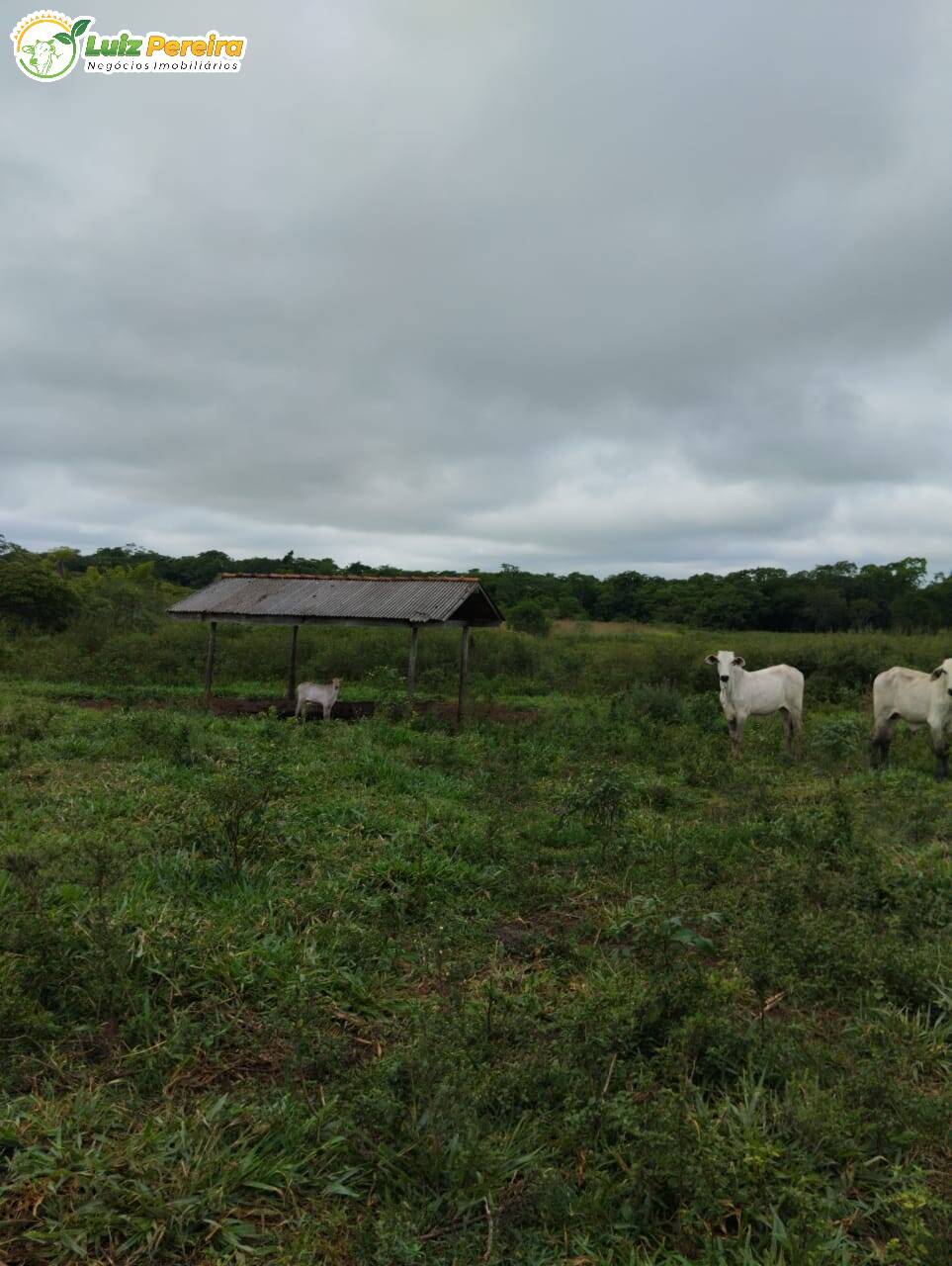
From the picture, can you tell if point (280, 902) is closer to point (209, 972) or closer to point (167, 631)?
point (209, 972)

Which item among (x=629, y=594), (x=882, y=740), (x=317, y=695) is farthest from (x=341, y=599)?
(x=629, y=594)

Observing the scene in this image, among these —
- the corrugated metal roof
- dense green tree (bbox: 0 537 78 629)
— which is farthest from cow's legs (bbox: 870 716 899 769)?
dense green tree (bbox: 0 537 78 629)

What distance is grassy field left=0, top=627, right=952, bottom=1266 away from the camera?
2705 mm

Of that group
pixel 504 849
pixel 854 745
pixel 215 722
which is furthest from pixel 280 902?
pixel 854 745

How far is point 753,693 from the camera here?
37.7ft

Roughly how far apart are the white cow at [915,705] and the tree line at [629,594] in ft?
46.1

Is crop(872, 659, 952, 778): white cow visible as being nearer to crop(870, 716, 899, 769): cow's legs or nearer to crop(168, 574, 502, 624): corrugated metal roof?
crop(870, 716, 899, 769): cow's legs

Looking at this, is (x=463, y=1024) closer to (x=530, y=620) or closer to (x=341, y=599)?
(x=341, y=599)

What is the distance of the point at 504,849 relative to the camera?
6164 millimetres

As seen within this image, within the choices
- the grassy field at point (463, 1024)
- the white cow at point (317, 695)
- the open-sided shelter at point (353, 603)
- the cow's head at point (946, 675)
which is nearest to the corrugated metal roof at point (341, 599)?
the open-sided shelter at point (353, 603)

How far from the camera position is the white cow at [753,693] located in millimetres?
11328

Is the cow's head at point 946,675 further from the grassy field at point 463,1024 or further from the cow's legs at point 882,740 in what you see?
the grassy field at point 463,1024

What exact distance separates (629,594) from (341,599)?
3426 cm

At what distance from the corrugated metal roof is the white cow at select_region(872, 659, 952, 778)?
20.1ft
